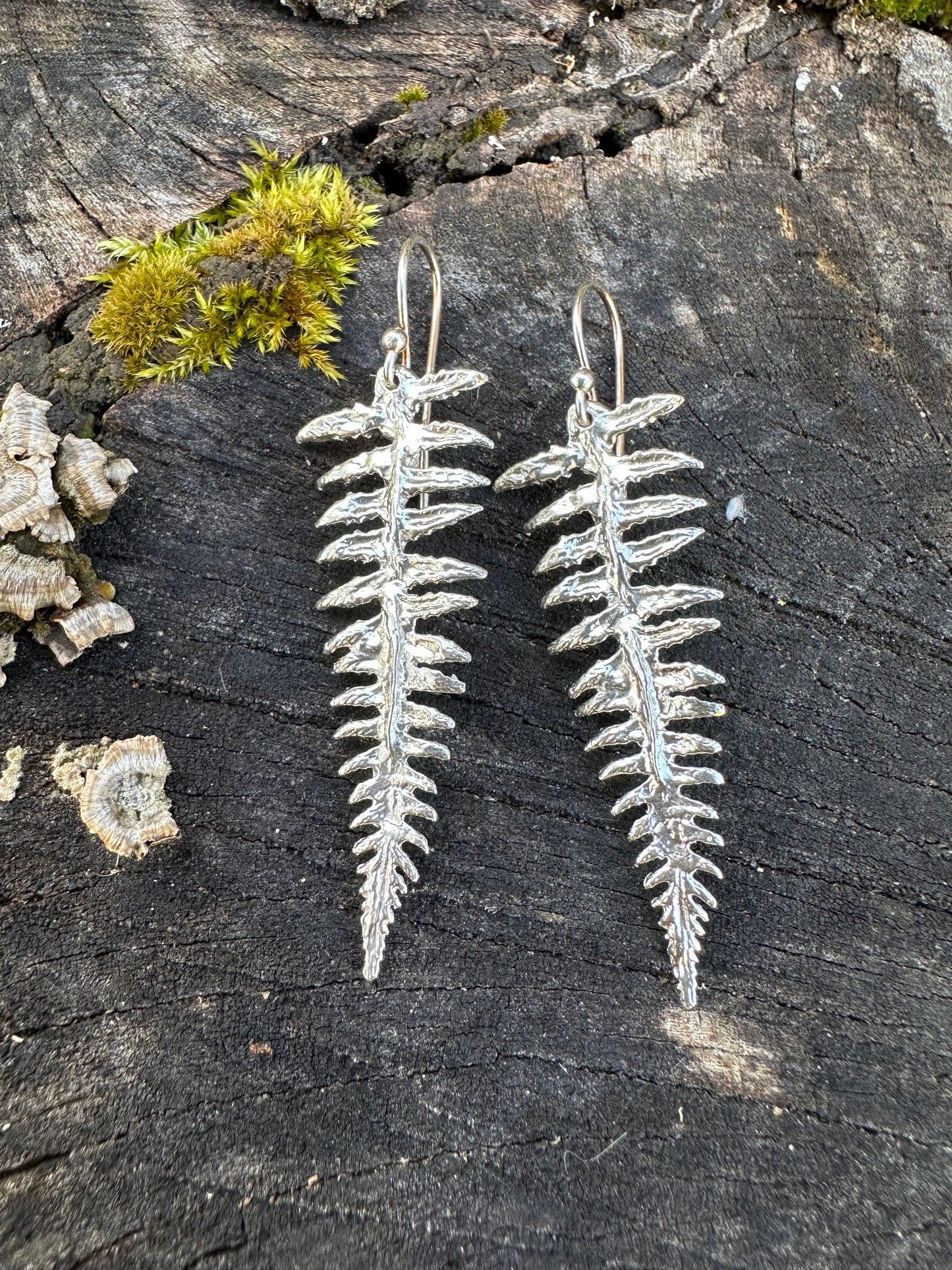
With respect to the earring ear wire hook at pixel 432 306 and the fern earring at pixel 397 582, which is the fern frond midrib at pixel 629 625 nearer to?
the fern earring at pixel 397 582

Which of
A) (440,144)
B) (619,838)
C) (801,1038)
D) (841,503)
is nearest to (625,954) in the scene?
(619,838)

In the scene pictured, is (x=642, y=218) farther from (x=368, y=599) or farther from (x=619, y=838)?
(x=619, y=838)

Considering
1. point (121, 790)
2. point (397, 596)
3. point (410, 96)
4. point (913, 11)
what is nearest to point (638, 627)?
point (397, 596)

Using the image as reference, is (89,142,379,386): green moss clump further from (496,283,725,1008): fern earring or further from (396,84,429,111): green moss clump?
(496,283,725,1008): fern earring

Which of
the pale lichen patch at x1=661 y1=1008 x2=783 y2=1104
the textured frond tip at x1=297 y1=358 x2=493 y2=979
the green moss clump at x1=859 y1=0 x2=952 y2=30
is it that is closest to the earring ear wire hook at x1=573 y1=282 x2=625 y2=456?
the textured frond tip at x1=297 y1=358 x2=493 y2=979

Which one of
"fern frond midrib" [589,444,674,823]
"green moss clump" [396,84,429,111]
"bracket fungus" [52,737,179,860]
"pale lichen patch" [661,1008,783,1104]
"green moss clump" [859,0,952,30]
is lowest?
"pale lichen patch" [661,1008,783,1104]

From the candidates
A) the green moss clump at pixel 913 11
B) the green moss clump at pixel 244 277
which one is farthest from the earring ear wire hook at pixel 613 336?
the green moss clump at pixel 913 11
